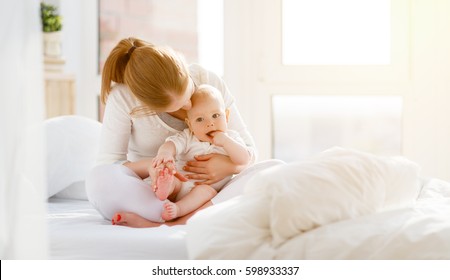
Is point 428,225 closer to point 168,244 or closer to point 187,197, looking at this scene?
point 168,244

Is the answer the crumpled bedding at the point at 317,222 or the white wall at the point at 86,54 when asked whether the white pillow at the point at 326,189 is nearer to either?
the crumpled bedding at the point at 317,222

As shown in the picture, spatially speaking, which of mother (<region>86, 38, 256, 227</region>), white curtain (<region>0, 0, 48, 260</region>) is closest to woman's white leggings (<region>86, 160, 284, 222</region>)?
mother (<region>86, 38, 256, 227</region>)

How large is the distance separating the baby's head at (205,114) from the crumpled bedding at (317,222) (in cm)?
49

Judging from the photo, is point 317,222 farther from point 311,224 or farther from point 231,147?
point 231,147

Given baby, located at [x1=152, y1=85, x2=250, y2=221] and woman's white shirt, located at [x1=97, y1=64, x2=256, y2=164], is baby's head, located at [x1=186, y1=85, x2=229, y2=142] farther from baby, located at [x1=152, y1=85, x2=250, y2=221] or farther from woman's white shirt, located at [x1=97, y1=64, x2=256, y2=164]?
woman's white shirt, located at [x1=97, y1=64, x2=256, y2=164]

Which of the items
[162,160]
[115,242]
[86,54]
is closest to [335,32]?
[86,54]

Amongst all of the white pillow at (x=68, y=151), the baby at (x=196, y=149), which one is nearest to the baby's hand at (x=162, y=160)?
the baby at (x=196, y=149)

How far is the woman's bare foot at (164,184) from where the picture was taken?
171cm

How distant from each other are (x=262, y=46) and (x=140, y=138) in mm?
1588

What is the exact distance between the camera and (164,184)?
1717 mm

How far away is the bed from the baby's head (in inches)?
15.0

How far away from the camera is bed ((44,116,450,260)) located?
4.07 ft

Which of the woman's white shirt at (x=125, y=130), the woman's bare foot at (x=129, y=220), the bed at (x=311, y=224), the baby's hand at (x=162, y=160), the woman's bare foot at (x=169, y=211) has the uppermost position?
the woman's white shirt at (x=125, y=130)

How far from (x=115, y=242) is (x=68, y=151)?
938 millimetres
